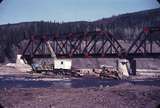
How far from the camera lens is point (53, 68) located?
6116 centimetres

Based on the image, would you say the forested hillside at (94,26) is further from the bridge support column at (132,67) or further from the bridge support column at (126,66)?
the bridge support column at (126,66)

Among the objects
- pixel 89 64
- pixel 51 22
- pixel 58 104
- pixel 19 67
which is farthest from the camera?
pixel 51 22

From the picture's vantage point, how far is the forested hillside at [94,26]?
125375 mm

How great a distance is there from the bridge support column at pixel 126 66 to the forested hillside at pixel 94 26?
197ft

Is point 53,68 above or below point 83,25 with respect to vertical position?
below

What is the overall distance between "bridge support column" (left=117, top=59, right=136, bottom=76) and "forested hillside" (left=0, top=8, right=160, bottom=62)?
197 ft

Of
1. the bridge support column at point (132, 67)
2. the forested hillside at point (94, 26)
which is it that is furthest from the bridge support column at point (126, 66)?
the forested hillside at point (94, 26)

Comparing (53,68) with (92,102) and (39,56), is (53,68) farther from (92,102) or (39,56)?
(92,102)

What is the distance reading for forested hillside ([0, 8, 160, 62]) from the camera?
125375 mm

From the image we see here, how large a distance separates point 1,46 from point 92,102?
311 ft

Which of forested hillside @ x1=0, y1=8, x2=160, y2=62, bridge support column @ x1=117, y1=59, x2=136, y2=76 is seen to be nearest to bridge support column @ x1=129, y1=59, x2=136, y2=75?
bridge support column @ x1=117, y1=59, x2=136, y2=76

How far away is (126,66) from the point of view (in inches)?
2379

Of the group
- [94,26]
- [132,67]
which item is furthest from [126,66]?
[94,26]

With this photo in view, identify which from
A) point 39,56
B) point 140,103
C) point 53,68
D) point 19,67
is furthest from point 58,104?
point 39,56
